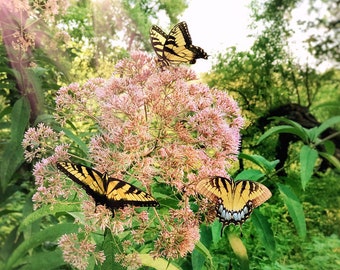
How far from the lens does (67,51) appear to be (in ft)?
12.0

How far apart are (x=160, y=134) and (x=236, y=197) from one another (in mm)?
438

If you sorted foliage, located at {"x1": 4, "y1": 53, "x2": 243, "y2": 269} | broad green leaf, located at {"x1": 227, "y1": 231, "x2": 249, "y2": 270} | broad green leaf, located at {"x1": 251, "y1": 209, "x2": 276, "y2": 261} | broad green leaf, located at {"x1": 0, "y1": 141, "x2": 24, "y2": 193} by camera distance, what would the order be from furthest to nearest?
broad green leaf, located at {"x1": 0, "y1": 141, "x2": 24, "y2": 193} → broad green leaf, located at {"x1": 251, "y1": 209, "x2": 276, "y2": 261} → broad green leaf, located at {"x1": 227, "y1": 231, "x2": 249, "y2": 270} → foliage, located at {"x1": 4, "y1": 53, "x2": 243, "y2": 269}

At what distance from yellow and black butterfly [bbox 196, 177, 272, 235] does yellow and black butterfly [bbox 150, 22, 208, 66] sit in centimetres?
65

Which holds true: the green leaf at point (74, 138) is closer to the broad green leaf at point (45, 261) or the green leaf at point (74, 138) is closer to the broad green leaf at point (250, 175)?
the broad green leaf at point (45, 261)

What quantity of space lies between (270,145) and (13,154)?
6966 mm

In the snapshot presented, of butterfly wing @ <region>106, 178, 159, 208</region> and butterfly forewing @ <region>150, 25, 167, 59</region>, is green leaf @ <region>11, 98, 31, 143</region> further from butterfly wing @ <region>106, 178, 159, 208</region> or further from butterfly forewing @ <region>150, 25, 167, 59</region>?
butterfly wing @ <region>106, 178, 159, 208</region>

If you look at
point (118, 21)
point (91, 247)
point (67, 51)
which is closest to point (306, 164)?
point (91, 247)

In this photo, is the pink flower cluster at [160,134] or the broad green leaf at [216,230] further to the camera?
the broad green leaf at [216,230]

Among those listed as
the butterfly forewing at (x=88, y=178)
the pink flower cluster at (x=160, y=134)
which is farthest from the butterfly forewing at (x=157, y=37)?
the butterfly forewing at (x=88, y=178)

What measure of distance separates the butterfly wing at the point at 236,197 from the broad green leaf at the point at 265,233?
0.61 ft

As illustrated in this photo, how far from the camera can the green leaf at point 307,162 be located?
2.04m

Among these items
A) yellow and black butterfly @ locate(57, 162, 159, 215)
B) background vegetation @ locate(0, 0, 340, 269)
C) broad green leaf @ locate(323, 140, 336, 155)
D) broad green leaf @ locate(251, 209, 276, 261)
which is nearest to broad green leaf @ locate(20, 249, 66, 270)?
background vegetation @ locate(0, 0, 340, 269)

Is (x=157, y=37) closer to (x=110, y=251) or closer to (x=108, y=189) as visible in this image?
(x=108, y=189)

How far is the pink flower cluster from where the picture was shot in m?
1.57
